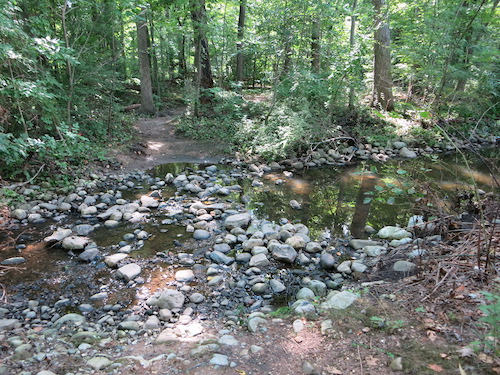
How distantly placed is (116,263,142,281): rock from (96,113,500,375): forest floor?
1379mm

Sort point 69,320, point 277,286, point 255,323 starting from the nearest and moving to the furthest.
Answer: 1. point 255,323
2. point 69,320
3. point 277,286

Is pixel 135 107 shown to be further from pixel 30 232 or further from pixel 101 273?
pixel 101 273

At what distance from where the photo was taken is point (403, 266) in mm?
3904

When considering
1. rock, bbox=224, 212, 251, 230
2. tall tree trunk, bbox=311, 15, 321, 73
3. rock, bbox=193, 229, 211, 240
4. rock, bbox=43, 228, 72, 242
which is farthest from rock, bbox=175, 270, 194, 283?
tall tree trunk, bbox=311, 15, 321, 73

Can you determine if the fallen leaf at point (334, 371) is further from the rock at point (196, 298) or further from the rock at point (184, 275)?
the rock at point (184, 275)

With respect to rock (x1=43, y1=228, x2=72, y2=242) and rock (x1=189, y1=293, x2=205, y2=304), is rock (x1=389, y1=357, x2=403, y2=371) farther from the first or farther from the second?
rock (x1=43, y1=228, x2=72, y2=242)

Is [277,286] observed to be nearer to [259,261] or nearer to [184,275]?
[259,261]

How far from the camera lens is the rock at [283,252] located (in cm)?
468

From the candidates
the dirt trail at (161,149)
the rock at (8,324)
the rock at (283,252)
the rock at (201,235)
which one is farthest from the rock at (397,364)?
the dirt trail at (161,149)

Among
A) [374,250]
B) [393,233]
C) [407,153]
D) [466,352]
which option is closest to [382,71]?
[407,153]

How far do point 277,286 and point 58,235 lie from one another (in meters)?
3.53

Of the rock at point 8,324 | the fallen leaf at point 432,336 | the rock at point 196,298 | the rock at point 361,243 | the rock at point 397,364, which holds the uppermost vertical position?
the fallen leaf at point 432,336

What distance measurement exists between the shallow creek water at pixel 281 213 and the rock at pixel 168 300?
0.30 m

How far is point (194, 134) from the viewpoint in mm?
10852
